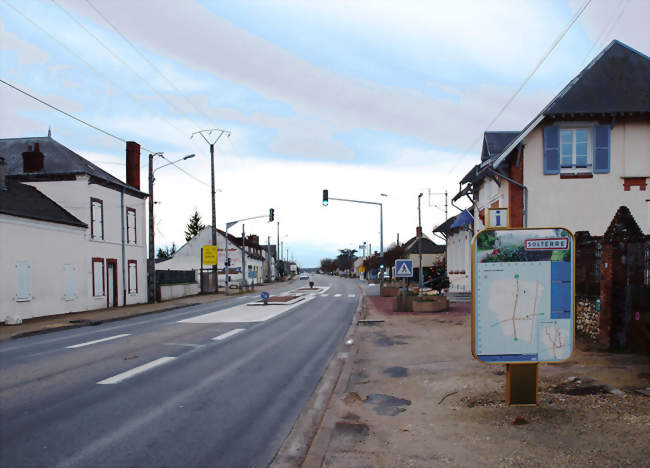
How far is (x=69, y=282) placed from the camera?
2506cm

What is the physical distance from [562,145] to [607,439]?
15.3 metres

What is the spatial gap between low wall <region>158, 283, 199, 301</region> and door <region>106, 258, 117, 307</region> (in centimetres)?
521

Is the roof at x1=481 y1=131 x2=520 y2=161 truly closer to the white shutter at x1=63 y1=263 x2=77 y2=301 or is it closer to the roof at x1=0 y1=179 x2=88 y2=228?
the roof at x1=0 y1=179 x2=88 y2=228

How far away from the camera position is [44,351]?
1227cm

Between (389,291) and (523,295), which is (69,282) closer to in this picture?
(389,291)

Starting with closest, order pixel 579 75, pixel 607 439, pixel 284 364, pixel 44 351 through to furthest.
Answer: pixel 607 439 → pixel 284 364 → pixel 44 351 → pixel 579 75

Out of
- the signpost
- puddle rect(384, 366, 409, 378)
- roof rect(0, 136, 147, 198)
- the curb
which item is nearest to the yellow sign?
roof rect(0, 136, 147, 198)

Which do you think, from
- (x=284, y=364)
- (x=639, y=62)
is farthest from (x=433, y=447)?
(x=639, y=62)

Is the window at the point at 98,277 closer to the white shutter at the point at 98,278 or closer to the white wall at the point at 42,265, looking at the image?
the white shutter at the point at 98,278

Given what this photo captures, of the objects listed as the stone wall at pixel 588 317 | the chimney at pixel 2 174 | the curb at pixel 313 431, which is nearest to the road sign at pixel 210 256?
the chimney at pixel 2 174

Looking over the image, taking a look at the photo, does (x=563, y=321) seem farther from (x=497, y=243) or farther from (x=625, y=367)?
(x=625, y=367)

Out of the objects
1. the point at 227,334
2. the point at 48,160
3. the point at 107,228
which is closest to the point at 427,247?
the point at 107,228

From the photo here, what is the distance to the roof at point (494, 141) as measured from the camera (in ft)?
73.1

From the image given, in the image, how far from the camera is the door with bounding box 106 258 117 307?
29109 mm
